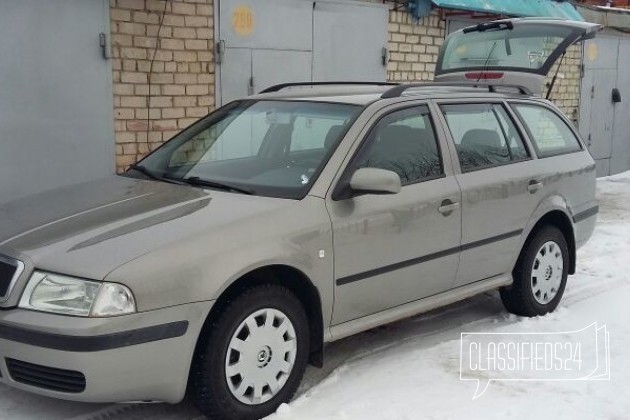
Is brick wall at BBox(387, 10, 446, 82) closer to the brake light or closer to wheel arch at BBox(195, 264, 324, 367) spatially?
the brake light

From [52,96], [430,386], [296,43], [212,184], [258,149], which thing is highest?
[296,43]

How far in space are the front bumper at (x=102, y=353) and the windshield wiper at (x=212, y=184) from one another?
83 cm

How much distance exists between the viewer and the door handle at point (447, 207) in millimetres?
4652

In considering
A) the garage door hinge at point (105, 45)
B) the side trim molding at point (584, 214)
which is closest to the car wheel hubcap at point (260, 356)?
the side trim molding at point (584, 214)

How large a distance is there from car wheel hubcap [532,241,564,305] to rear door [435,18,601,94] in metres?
1.65

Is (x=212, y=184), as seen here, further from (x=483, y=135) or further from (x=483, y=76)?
(x=483, y=76)

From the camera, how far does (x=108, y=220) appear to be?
A: 378 centimetres

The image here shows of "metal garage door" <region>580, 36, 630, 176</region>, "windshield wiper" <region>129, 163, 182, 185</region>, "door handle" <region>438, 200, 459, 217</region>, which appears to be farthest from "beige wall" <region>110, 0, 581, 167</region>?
"metal garage door" <region>580, 36, 630, 176</region>

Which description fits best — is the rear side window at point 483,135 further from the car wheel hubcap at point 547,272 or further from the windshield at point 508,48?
the windshield at point 508,48

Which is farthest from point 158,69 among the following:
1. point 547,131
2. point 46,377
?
point 46,377

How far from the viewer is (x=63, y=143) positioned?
6863 millimetres

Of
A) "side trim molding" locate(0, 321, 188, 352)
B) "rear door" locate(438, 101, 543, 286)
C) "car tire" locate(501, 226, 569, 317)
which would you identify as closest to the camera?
"side trim molding" locate(0, 321, 188, 352)

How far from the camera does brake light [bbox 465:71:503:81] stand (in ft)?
22.8

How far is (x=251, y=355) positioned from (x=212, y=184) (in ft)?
3.42
